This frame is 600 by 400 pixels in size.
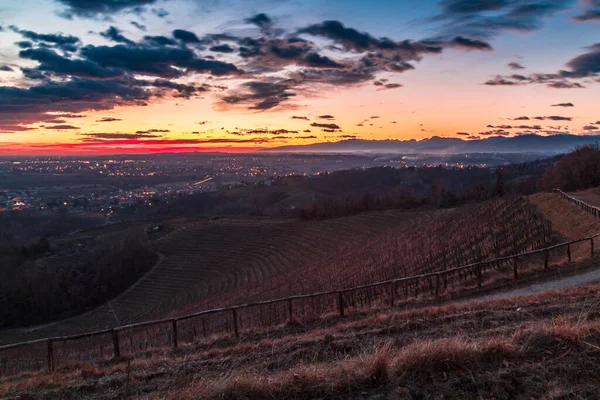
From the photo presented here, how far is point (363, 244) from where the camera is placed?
5000 centimetres

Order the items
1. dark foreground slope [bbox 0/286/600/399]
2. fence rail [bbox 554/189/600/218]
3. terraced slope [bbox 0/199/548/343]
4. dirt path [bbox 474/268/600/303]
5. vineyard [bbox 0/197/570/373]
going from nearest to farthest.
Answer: dark foreground slope [bbox 0/286/600/399], dirt path [bbox 474/268/600/303], vineyard [bbox 0/197/570/373], fence rail [bbox 554/189/600/218], terraced slope [bbox 0/199/548/343]

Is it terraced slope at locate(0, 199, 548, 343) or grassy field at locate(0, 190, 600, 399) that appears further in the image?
terraced slope at locate(0, 199, 548, 343)

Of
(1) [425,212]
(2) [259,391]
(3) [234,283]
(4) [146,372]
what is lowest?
(3) [234,283]

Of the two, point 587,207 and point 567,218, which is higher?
point 587,207

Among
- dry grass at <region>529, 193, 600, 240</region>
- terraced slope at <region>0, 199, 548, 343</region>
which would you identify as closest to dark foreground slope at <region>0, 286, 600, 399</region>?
terraced slope at <region>0, 199, 548, 343</region>

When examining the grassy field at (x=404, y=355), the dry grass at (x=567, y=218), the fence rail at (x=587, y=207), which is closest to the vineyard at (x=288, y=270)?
the grassy field at (x=404, y=355)

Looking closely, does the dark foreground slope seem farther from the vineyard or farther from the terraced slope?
the terraced slope

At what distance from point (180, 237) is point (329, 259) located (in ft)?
111

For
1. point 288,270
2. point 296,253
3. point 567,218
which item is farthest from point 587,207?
point 296,253

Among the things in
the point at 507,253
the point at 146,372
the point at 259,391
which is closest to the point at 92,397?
the point at 146,372

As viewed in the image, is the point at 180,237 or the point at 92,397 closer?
the point at 92,397

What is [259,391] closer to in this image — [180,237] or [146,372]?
[146,372]

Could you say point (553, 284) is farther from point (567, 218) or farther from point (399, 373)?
point (567, 218)

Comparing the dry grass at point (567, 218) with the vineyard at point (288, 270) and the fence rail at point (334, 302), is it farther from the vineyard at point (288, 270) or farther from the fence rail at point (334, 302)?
the vineyard at point (288, 270)
